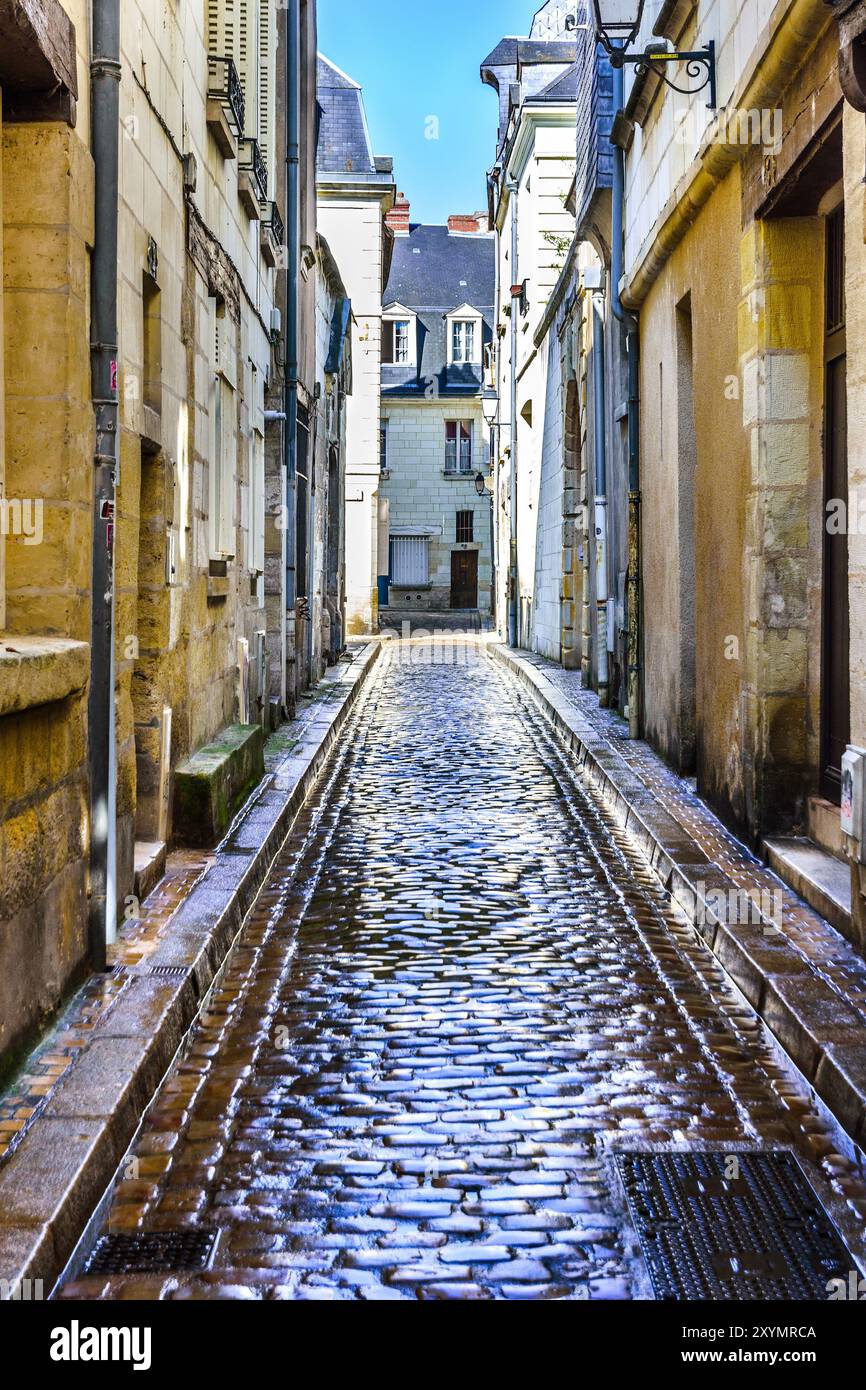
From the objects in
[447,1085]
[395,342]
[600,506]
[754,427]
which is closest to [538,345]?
[600,506]

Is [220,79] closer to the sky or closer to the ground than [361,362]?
closer to the ground

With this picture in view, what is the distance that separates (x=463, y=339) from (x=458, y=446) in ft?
11.4

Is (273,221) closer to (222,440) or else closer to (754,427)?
(222,440)

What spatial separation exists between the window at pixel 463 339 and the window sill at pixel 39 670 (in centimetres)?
3988

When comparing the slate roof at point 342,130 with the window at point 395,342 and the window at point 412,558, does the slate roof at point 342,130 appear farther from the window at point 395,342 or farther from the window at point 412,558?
the window at point 412,558

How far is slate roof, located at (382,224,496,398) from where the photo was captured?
141ft

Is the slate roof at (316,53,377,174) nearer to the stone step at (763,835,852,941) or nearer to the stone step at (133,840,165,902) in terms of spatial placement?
the stone step at (133,840,165,902)

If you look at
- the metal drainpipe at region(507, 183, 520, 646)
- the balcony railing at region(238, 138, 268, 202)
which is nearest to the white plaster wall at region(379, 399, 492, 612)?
the metal drainpipe at region(507, 183, 520, 646)

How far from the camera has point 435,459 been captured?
141 ft

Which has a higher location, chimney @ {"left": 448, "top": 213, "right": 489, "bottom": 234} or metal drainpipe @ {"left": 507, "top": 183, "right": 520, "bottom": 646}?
chimney @ {"left": 448, "top": 213, "right": 489, "bottom": 234}

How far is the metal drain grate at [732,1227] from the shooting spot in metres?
3.21

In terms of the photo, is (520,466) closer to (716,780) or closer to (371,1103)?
(716,780)

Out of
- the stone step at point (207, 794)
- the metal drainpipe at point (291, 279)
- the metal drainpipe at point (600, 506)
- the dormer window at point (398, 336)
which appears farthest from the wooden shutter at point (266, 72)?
the dormer window at point (398, 336)

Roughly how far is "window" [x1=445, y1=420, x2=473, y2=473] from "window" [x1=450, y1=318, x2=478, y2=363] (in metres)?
2.18
